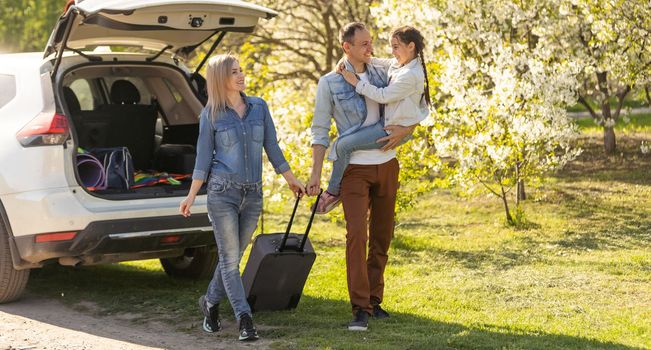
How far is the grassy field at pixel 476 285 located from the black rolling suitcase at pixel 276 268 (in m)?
0.14

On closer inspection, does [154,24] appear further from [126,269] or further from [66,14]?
[126,269]

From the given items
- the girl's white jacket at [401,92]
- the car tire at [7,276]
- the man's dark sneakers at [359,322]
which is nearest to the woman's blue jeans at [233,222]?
the man's dark sneakers at [359,322]

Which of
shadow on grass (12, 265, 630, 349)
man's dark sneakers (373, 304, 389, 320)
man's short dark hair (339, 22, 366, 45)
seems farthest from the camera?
man's dark sneakers (373, 304, 389, 320)

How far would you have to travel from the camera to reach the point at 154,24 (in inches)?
295

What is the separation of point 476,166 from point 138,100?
421 centimetres

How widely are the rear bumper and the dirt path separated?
1.30 ft

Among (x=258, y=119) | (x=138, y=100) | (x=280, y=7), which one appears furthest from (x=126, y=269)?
(x=280, y=7)

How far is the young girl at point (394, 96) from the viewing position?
22.1ft

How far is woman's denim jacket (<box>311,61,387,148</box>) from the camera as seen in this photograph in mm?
6840

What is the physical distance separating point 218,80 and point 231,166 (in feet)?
1.75

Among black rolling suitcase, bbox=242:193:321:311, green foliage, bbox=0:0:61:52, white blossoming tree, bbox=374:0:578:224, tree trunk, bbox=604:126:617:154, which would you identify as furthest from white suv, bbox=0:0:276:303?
green foliage, bbox=0:0:61:52

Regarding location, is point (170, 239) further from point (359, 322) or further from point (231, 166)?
point (359, 322)

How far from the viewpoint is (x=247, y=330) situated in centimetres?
658

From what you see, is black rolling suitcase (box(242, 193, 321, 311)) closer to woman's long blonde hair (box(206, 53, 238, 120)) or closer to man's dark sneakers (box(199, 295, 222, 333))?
man's dark sneakers (box(199, 295, 222, 333))
